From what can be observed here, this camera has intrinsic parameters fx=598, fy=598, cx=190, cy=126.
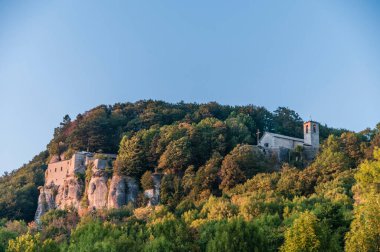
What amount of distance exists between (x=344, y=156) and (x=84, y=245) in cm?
2698

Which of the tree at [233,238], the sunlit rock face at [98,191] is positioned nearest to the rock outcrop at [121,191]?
the sunlit rock face at [98,191]

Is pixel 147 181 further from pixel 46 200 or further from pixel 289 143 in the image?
pixel 289 143

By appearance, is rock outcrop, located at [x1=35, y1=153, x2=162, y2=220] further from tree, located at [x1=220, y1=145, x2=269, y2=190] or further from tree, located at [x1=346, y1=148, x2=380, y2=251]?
tree, located at [x1=346, y1=148, x2=380, y2=251]

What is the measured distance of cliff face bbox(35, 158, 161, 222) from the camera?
62.5 m

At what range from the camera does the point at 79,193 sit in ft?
222

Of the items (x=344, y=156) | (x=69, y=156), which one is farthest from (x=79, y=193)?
(x=344, y=156)

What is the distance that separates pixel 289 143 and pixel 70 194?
25415 millimetres

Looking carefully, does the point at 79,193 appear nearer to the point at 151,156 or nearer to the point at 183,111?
the point at 151,156

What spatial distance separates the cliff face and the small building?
1264cm

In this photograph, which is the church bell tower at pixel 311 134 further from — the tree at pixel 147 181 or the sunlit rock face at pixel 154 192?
the tree at pixel 147 181

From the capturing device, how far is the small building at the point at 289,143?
64.1m

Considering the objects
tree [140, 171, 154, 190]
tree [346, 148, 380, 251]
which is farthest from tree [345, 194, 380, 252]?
tree [140, 171, 154, 190]

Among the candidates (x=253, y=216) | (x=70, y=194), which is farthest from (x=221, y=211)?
(x=70, y=194)

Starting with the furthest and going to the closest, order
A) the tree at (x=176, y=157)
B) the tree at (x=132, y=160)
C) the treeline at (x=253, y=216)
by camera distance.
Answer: the tree at (x=132, y=160) < the tree at (x=176, y=157) < the treeline at (x=253, y=216)
